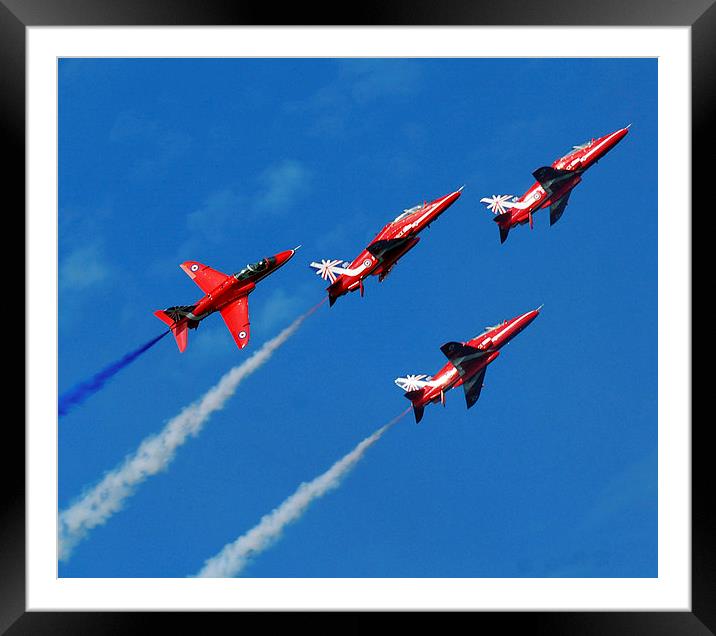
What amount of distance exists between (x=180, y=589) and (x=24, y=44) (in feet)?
62.6

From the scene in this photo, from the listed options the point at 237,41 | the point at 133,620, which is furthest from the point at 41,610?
the point at 237,41

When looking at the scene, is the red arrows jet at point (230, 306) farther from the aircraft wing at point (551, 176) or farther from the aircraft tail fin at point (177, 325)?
the aircraft wing at point (551, 176)

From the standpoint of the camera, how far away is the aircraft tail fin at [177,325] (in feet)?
182

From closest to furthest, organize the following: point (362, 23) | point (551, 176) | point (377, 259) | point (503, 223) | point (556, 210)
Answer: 1. point (362, 23)
2. point (377, 259)
3. point (551, 176)
4. point (503, 223)
5. point (556, 210)

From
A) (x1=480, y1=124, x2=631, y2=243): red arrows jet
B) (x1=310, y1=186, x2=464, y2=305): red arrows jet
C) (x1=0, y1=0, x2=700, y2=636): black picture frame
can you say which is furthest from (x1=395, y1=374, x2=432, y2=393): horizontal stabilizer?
(x1=0, y1=0, x2=700, y2=636): black picture frame

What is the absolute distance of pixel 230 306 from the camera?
2221 inches

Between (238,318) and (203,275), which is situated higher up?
(203,275)

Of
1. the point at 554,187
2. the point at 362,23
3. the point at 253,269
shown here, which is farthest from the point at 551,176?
the point at 362,23

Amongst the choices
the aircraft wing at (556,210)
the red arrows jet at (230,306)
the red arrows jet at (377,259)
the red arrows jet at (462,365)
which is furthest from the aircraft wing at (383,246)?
the aircraft wing at (556,210)

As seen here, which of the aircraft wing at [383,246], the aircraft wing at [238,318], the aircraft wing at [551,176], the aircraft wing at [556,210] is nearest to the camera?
the aircraft wing at [383,246]

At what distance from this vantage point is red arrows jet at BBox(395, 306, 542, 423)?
183 feet

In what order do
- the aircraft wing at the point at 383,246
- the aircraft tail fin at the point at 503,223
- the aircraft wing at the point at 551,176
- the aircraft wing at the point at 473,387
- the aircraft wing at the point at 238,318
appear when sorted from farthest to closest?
the aircraft tail fin at the point at 503,223 → the aircraft wing at the point at 551,176 → the aircraft wing at the point at 473,387 → the aircraft wing at the point at 238,318 → the aircraft wing at the point at 383,246

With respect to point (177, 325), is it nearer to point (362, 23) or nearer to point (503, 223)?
point (503, 223)

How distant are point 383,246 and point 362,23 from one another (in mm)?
15888
